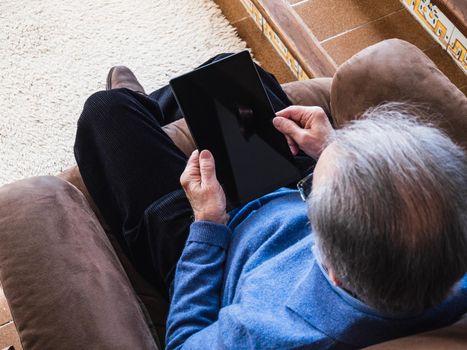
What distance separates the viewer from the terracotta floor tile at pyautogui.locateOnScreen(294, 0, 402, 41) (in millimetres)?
1742

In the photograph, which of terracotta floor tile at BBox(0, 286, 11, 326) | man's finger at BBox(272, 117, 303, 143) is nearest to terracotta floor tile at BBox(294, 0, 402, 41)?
man's finger at BBox(272, 117, 303, 143)

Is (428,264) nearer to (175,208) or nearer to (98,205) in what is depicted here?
(175,208)

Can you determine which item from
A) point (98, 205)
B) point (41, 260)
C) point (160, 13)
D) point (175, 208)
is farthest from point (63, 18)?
point (41, 260)

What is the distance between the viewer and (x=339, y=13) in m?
1.77

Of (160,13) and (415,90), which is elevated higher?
(160,13)

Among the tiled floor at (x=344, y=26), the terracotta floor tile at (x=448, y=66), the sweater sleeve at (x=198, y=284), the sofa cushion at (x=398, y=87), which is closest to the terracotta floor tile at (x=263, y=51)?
the tiled floor at (x=344, y=26)

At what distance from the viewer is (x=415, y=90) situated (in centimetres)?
93

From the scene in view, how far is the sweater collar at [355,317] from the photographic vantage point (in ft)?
2.05

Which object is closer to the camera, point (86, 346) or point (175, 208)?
point (86, 346)

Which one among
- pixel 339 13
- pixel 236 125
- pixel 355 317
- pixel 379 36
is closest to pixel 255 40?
pixel 339 13

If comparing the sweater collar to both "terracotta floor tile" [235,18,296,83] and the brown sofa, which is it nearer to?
the brown sofa

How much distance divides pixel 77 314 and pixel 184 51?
1.12m

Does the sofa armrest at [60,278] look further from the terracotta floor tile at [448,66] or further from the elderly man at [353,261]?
the terracotta floor tile at [448,66]

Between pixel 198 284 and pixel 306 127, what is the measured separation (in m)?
0.33
